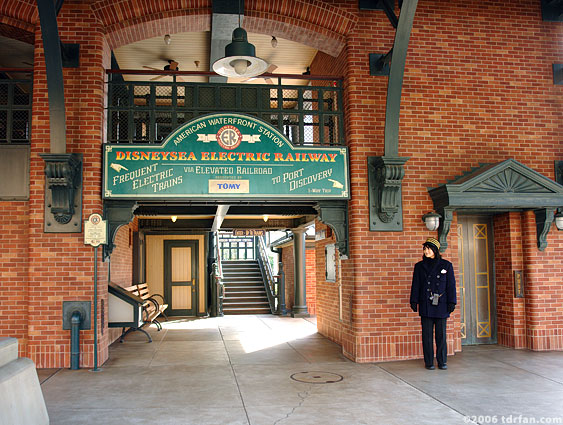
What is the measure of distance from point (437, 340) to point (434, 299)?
0.62m

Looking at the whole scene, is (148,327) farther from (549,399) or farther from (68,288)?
(549,399)

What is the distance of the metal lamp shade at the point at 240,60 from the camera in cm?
682

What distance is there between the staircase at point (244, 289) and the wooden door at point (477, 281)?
876 cm

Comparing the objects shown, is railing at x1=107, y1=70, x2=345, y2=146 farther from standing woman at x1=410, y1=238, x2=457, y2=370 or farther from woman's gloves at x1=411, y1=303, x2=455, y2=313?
woman's gloves at x1=411, y1=303, x2=455, y2=313

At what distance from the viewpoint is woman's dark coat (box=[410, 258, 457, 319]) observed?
7.60m

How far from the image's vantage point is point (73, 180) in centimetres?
795

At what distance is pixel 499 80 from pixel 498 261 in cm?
328

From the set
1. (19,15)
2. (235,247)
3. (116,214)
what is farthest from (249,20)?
(235,247)

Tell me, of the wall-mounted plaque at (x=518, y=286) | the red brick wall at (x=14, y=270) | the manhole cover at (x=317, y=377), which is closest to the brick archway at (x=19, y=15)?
the red brick wall at (x=14, y=270)

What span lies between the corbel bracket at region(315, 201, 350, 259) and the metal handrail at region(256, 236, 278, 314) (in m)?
8.70

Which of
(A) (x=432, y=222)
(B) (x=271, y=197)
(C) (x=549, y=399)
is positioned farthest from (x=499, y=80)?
(C) (x=549, y=399)

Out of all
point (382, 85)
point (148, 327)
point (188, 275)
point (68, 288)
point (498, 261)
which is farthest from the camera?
point (188, 275)

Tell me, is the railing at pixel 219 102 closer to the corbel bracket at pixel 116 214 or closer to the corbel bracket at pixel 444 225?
the corbel bracket at pixel 116 214

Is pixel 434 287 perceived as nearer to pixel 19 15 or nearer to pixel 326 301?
pixel 326 301
